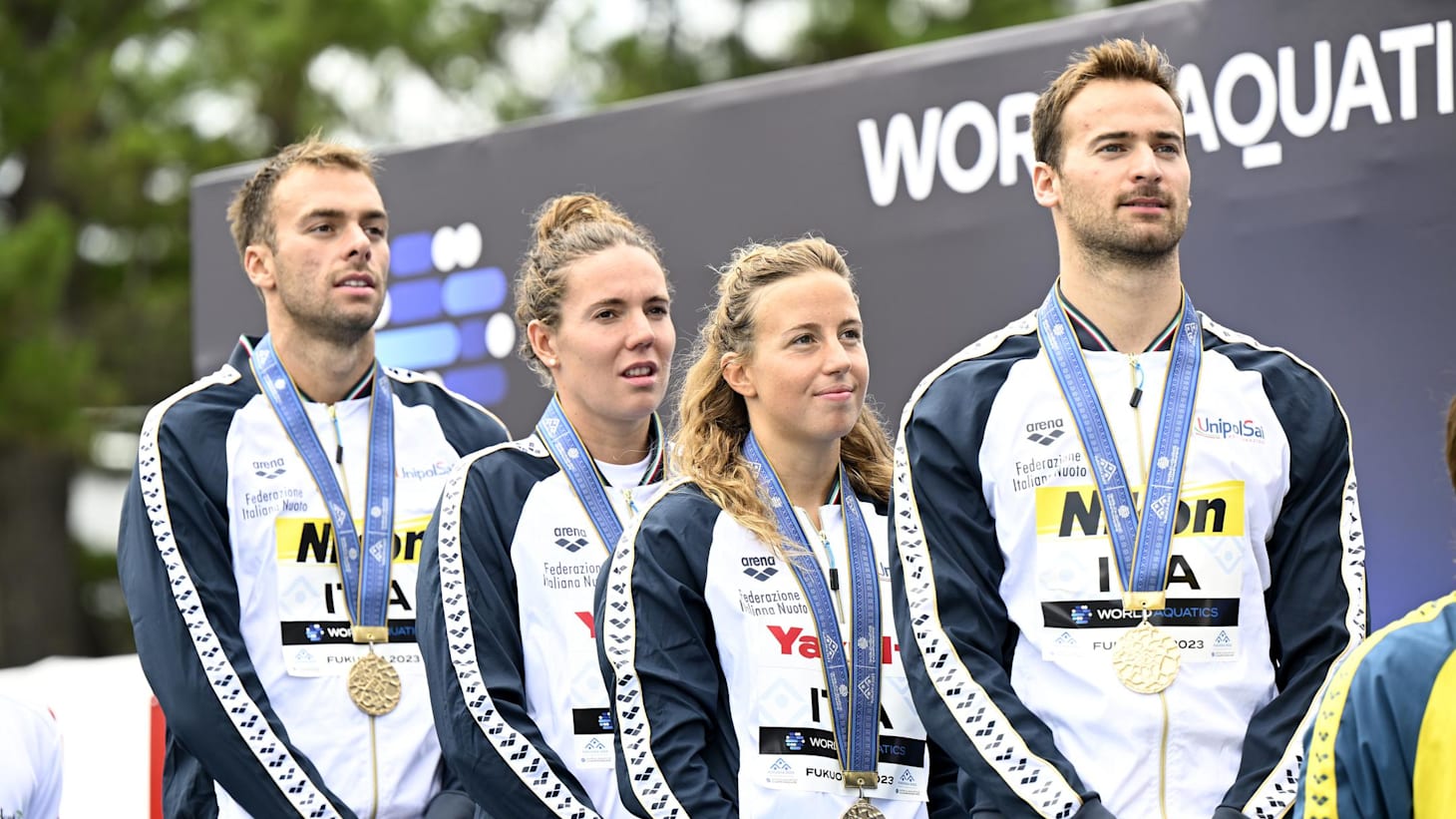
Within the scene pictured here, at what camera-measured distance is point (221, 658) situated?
389cm

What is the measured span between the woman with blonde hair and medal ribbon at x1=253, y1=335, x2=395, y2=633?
683 mm

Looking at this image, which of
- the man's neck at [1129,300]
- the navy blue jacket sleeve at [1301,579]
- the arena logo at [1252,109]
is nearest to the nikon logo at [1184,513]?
the navy blue jacket sleeve at [1301,579]

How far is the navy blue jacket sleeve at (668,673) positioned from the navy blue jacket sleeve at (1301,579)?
888 millimetres

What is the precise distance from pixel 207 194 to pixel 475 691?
13.8 ft

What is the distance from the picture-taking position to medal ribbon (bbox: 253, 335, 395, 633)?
4086 millimetres

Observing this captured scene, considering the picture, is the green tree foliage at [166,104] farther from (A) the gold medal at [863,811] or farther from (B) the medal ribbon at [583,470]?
(A) the gold medal at [863,811]

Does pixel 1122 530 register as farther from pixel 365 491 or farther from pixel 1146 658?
pixel 365 491

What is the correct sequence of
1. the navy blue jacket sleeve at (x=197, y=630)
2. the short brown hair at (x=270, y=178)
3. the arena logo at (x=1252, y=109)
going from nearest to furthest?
the navy blue jacket sleeve at (x=197, y=630) < the short brown hair at (x=270, y=178) < the arena logo at (x=1252, y=109)

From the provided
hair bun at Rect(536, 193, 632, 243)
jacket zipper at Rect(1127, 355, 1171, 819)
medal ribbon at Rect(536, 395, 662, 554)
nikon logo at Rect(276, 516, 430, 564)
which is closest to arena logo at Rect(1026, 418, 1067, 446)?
jacket zipper at Rect(1127, 355, 1171, 819)

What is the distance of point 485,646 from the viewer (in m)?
3.75

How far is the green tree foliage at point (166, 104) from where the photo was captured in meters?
12.9

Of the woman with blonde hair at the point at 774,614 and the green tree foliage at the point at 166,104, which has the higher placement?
the green tree foliage at the point at 166,104

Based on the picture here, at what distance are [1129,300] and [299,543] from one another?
1.82 m

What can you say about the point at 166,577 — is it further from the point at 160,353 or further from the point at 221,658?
the point at 160,353
